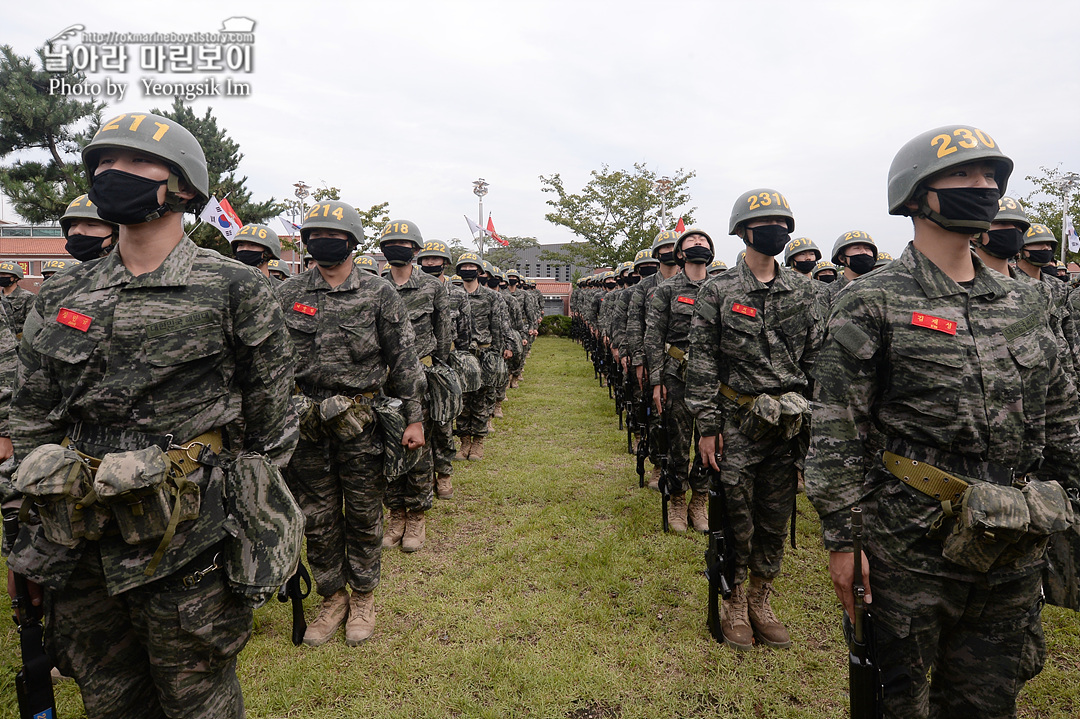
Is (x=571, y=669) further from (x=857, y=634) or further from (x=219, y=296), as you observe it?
(x=219, y=296)

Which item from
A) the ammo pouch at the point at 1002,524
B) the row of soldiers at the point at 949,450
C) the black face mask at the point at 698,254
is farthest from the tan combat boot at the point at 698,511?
the ammo pouch at the point at 1002,524

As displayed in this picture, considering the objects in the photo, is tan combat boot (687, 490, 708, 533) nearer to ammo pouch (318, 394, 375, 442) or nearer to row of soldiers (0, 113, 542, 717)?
ammo pouch (318, 394, 375, 442)

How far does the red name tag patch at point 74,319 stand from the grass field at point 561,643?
7.76 ft

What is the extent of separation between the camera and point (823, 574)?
4492mm

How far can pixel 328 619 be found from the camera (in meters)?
3.80

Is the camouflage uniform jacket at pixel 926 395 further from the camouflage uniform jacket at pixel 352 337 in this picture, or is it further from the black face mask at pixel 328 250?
the black face mask at pixel 328 250

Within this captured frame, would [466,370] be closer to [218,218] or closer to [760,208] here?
[760,208]

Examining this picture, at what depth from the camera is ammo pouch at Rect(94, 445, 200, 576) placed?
180 cm

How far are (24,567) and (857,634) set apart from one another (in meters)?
3.08

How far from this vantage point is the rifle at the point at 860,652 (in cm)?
201

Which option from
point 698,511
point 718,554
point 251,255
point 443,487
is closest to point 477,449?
point 443,487

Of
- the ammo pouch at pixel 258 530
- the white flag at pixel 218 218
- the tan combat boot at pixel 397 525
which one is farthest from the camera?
the white flag at pixel 218 218

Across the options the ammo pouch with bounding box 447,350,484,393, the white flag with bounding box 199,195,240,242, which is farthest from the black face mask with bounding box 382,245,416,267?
the white flag with bounding box 199,195,240,242

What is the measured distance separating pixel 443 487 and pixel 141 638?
4.44 metres
